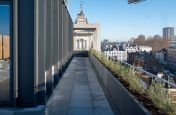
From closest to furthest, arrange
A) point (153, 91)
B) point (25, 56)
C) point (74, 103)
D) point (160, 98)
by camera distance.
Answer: point (160, 98) < point (153, 91) < point (25, 56) < point (74, 103)

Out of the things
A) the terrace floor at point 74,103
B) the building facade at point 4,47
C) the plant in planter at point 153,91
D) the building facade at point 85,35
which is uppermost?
the building facade at point 85,35

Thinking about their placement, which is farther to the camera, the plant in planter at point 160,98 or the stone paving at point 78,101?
the stone paving at point 78,101

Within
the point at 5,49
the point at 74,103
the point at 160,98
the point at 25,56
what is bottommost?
the point at 74,103

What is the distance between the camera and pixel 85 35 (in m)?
45.7

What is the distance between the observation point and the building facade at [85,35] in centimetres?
3541

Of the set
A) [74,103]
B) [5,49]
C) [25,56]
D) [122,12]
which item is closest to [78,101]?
[74,103]

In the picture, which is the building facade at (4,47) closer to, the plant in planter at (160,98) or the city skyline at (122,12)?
the plant in planter at (160,98)

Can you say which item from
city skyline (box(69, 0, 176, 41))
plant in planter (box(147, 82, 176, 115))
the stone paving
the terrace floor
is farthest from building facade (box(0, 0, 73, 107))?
city skyline (box(69, 0, 176, 41))

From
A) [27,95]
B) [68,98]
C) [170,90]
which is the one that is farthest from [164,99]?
[68,98]

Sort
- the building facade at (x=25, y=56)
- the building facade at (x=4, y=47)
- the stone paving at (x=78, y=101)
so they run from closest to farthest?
1. the stone paving at (x=78, y=101)
2. the building facade at (x=25, y=56)
3. the building facade at (x=4, y=47)

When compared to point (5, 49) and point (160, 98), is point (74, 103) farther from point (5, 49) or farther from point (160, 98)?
point (160, 98)

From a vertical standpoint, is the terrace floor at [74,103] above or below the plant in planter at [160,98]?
below

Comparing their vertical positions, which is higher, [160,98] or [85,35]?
[85,35]

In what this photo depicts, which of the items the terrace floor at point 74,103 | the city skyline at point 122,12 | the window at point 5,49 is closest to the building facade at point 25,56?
the window at point 5,49
